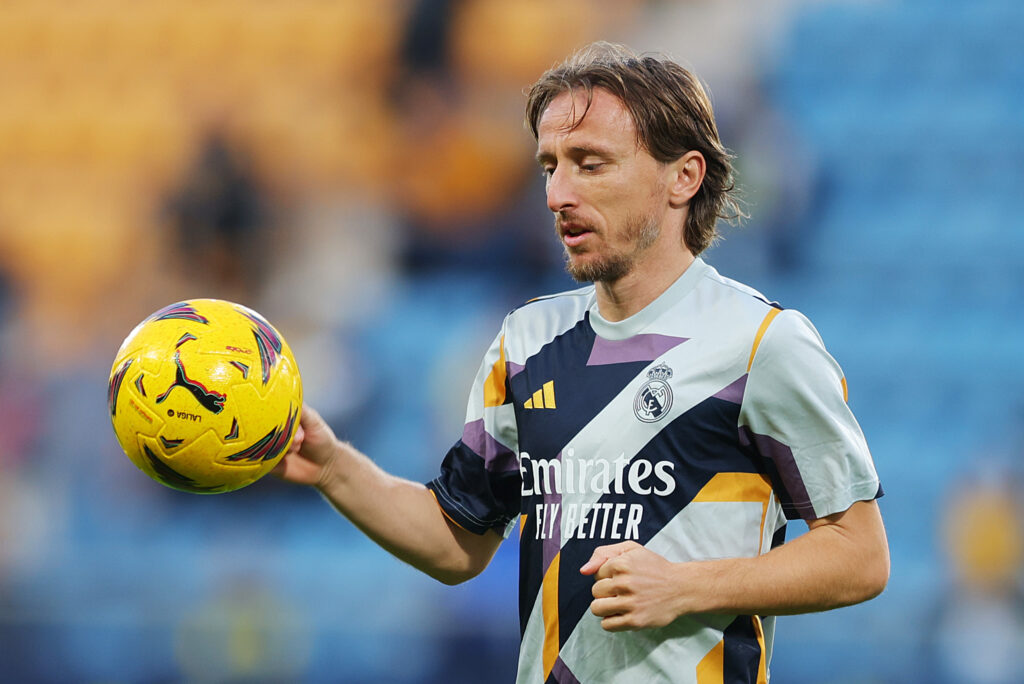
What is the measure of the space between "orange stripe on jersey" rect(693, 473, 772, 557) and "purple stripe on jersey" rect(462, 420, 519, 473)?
21.8 inches

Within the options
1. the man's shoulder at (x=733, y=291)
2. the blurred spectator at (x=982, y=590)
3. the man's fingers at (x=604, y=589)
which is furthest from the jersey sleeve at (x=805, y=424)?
the blurred spectator at (x=982, y=590)

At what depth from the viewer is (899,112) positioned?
941cm

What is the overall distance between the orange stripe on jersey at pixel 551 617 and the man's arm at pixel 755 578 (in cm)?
17

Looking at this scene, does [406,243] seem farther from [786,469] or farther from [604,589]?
[604,589]

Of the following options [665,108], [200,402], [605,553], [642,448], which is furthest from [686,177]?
[200,402]

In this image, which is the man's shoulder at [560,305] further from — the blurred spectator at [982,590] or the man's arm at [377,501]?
the blurred spectator at [982,590]

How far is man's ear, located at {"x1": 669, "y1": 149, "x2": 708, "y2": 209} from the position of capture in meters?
2.88

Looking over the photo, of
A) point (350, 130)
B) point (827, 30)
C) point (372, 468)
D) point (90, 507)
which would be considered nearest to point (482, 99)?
point (350, 130)

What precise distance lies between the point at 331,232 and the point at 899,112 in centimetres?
445

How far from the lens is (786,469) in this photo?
2553 mm

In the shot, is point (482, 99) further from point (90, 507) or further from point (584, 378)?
point (584, 378)

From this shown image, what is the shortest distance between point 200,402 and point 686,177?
124 centimetres

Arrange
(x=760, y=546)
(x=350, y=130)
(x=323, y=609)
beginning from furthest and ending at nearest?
(x=350, y=130), (x=323, y=609), (x=760, y=546)

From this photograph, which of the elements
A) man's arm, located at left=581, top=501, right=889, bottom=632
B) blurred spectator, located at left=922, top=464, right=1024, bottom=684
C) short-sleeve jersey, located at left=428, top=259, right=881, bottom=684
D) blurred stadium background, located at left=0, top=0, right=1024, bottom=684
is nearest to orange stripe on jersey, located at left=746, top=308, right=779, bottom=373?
short-sleeve jersey, located at left=428, top=259, right=881, bottom=684
